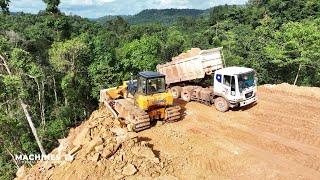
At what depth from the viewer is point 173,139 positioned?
16.3 meters

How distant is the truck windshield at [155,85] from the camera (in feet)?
55.1

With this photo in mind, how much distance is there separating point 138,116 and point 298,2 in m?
57.2

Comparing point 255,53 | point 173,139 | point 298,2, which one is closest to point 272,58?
point 255,53

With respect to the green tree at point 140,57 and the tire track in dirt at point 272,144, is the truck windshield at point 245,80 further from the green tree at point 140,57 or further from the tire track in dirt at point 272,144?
the green tree at point 140,57

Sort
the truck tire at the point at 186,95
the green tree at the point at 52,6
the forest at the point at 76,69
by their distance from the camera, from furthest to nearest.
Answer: the green tree at the point at 52,6
the forest at the point at 76,69
the truck tire at the point at 186,95

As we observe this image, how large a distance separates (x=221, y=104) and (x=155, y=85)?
4.39 metres

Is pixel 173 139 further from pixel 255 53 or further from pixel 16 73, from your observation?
pixel 255 53

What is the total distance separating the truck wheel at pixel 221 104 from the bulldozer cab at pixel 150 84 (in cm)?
388

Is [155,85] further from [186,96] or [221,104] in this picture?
[186,96]

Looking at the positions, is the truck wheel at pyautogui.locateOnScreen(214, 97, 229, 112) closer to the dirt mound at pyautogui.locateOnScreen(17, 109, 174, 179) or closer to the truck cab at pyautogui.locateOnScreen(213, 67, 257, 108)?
the truck cab at pyautogui.locateOnScreen(213, 67, 257, 108)

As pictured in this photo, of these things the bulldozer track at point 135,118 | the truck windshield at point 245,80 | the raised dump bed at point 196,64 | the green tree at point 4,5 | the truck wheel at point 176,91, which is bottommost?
the bulldozer track at point 135,118

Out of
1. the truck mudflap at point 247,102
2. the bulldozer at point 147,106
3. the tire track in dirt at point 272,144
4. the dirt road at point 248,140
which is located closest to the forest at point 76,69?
the bulldozer at point 147,106

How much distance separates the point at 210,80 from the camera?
871 inches

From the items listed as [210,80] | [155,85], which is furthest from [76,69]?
[155,85]
